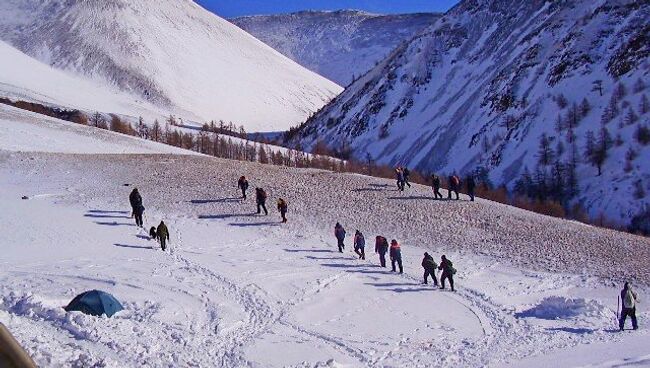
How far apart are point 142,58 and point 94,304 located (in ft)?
537

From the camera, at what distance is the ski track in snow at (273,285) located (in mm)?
15836

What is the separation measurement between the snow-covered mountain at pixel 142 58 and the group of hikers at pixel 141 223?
126 meters

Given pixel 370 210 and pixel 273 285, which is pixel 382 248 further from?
pixel 370 210

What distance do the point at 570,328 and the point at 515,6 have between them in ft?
365

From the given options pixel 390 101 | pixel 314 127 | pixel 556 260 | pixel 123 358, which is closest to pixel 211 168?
pixel 556 260

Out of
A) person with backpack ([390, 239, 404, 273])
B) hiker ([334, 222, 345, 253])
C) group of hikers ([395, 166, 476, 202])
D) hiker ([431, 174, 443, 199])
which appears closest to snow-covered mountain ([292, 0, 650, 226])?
group of hikers ([395, 166, 476, 202])

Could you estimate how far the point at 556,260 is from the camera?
28.4 m

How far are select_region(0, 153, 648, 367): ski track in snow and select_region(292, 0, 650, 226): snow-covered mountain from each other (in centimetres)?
3933

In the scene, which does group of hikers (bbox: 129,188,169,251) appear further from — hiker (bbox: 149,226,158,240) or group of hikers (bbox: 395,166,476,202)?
group of hikers (bbox: 395,166,476,202)

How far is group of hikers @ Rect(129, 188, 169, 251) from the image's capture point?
85.5 ft

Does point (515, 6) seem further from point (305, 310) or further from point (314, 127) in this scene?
point (305, 310)

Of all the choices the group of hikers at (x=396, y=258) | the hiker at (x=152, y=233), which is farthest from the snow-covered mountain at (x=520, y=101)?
→ the hiker at (x=152, y=233)

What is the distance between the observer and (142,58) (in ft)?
563

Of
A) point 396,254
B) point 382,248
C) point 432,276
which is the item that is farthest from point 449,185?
point 432,276
